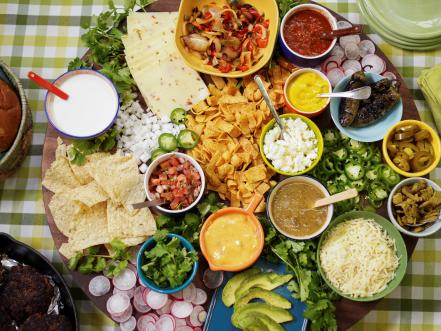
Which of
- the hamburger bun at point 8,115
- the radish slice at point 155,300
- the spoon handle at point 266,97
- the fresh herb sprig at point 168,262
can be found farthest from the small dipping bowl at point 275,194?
the hamburger bun at point 8,115

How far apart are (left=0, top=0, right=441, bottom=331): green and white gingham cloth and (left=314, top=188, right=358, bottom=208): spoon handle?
1006mm

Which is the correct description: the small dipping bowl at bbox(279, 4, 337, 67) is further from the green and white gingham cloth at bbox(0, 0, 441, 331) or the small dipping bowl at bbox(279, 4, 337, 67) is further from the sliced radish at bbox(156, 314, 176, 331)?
the sliced radish at bbox(156, 314, 176, 331)

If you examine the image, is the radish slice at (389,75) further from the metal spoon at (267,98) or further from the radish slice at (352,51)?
the metal spoon at (267,98)

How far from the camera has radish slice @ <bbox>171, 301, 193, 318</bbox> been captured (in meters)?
3.45

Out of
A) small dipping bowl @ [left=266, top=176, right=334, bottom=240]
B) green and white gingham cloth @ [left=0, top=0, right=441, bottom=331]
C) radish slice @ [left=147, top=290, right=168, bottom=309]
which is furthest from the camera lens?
green and white gingham cloth @ [left=0, top=0, right=441, bottom=331]

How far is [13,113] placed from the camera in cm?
350

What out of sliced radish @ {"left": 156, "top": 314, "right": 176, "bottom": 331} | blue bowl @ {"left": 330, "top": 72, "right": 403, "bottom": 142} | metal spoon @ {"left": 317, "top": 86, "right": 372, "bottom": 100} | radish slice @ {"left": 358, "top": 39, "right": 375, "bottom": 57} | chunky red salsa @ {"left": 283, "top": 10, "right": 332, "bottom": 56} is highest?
chunky red salsa @ {"left": 283, "top": 10, "right": 332, "bottom": 56}

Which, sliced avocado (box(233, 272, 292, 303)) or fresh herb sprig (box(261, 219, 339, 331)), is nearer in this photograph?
fresh herb sprig (box(261, 219, 339, 331))

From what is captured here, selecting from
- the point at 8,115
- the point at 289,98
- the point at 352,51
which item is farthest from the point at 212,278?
the point at 352,51

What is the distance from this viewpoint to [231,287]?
3383mm

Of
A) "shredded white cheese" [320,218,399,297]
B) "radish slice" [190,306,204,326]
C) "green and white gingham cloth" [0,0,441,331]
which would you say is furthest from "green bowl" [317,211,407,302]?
"radish slice" [190,306,204,326]

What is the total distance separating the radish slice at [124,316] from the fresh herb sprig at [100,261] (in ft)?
0.81

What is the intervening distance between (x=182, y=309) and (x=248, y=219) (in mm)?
717

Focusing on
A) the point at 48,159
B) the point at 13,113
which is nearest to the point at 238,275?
the point at 48,159
